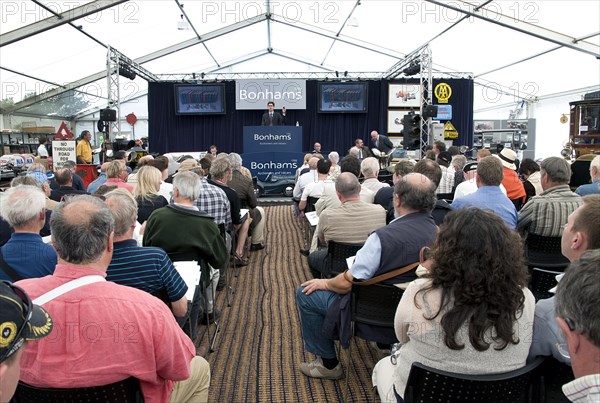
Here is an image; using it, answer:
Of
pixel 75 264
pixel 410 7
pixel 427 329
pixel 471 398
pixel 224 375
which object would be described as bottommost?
pixel 224 375

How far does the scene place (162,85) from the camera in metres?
16.4

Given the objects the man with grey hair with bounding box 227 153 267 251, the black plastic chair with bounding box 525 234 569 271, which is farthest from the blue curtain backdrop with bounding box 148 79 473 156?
the black plastic chair with bounding box 525 234 569 271

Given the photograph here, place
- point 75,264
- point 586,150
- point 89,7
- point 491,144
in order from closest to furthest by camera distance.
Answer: point 75,264
point 586,150
point 89,7
point 491,144

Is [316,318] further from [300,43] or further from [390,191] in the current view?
[300,43]

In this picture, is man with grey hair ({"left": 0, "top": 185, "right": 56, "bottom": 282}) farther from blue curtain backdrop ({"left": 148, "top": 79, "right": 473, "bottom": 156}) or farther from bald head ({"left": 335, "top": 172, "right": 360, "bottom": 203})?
blue curtain backdrop ({"left": 148, "top": 79, "right": 473, "bottom": 156})

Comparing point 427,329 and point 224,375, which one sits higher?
point 427,329

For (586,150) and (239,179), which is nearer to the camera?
(239,179)

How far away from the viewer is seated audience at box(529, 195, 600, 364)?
5.25 feet

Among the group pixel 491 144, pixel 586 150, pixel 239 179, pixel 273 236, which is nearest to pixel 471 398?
pixel 239 179

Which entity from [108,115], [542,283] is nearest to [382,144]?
[108,115]

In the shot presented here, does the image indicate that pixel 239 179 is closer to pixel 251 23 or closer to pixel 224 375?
pixel 224 375

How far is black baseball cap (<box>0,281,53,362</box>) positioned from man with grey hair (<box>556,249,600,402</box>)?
1.05 meters

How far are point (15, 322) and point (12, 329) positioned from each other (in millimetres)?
12

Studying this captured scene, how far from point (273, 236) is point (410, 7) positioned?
24.7 feet
